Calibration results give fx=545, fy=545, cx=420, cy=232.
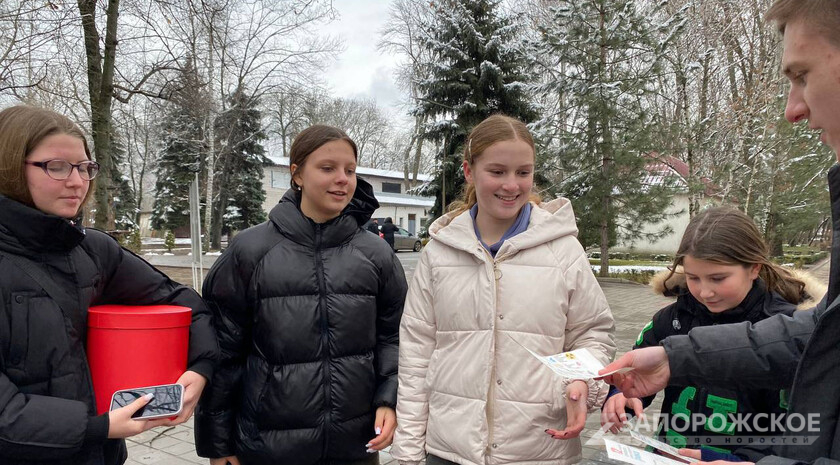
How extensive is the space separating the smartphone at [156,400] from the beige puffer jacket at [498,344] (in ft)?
2.71

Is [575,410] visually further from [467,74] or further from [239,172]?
[239,172]

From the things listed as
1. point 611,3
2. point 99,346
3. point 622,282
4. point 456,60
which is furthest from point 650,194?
point 99,346

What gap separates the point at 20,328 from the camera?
1.64 m

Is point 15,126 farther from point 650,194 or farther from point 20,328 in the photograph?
point 650,194

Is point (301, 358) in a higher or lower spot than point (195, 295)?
lower

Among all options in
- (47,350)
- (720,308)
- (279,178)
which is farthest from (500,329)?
(279,178)

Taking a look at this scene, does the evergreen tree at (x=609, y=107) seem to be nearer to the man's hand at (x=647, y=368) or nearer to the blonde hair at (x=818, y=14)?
the man's hand at (x=647, y=368)

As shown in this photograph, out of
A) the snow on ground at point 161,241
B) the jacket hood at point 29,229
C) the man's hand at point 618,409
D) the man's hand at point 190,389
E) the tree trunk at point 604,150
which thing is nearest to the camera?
the jacket hood at point 29,229

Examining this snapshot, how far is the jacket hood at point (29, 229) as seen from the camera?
1.69 metres

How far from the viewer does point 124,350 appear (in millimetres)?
1833

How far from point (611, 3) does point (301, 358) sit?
15.7 meters

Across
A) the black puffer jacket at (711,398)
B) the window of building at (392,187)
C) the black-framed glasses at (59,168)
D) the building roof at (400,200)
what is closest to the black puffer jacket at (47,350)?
the black-framed glasses at (59,168)

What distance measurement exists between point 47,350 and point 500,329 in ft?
4.94

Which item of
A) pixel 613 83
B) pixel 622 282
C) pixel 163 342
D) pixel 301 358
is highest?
pixel 613 83
